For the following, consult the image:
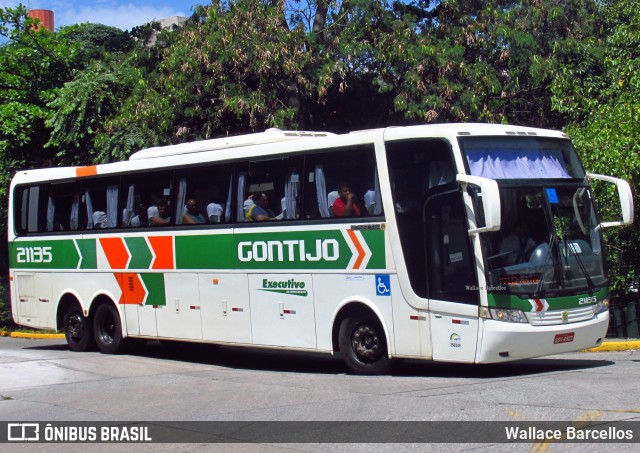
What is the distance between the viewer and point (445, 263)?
40.0 ft

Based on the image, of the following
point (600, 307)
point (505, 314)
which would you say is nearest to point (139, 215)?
point (505, 314)

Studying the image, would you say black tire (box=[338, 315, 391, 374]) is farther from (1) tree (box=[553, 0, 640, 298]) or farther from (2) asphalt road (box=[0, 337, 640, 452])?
(1) tree (box=[553, 0, 640, 298])

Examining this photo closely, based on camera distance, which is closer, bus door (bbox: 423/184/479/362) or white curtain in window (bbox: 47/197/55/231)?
bus door (bbox: 423/184/479/362)

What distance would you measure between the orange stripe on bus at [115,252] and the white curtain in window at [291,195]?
4.24 metres

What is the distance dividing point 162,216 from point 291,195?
3.24m

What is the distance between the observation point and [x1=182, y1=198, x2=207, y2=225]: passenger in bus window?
51.0 feet

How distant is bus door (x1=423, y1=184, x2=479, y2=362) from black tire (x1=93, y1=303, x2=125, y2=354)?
7.51 meters

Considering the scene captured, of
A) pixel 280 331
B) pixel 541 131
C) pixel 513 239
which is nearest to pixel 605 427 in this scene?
pixel 513 239

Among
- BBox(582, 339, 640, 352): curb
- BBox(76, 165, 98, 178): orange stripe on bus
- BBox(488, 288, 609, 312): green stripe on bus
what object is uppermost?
→ BBox(76, 165, 98, 178): orange stripe on bus

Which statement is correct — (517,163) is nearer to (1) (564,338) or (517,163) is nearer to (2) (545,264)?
(2) (545,264)

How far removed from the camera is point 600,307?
12656mm

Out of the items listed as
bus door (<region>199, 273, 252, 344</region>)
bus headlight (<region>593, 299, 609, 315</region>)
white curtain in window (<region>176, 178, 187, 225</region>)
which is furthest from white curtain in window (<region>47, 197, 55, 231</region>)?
bus headlight (<region>593, 299, 609, 315</region>)

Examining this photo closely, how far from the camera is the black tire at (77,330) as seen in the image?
1812 centimetres

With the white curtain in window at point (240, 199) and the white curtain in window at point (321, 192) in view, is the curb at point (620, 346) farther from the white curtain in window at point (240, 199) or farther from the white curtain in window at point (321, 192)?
Answer: the white curtain in window at point (240, 199)
